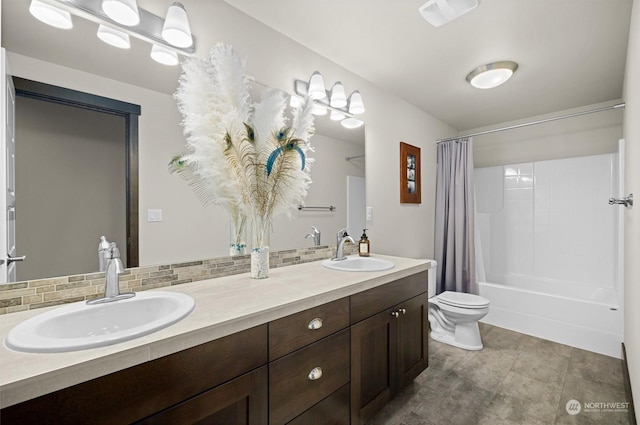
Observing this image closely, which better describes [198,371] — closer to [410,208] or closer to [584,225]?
[410,208]

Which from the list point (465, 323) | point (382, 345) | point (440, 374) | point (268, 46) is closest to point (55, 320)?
point (382, 345)

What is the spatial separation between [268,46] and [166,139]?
918mm

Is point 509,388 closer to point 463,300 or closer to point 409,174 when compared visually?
point 463,300

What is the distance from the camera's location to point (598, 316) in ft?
7.52

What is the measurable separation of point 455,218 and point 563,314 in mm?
1252

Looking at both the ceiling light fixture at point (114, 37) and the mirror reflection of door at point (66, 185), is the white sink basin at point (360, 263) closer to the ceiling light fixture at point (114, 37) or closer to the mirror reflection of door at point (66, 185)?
the mirror reflection of door at point (66, 185)

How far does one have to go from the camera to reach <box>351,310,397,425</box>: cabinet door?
1342 millimetres

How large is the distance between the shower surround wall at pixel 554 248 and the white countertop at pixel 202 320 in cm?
193

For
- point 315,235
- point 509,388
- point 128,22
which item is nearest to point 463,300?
point 509,388

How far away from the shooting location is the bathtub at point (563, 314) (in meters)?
2.25

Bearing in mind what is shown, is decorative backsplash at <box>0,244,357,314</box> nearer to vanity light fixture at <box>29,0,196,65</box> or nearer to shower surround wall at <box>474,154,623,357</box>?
vanity light fixture at <box>29,0,196,65</box>

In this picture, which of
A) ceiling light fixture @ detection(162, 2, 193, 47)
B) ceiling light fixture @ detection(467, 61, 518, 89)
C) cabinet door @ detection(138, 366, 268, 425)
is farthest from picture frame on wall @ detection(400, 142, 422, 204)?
cabinet door @ detection(138, 366, 268, 425)

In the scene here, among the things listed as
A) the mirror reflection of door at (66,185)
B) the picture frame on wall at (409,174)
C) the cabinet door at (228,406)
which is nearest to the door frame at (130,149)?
the mirror reflection of door at (66,185)

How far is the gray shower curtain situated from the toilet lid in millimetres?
548
